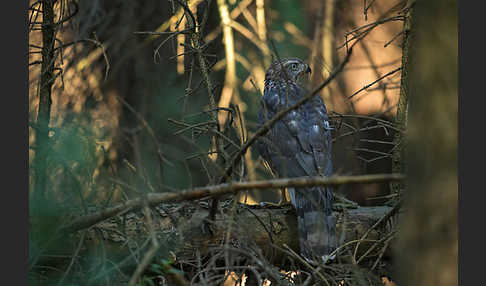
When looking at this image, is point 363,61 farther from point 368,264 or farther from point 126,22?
point 368,264

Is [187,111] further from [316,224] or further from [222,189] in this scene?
[222,189]

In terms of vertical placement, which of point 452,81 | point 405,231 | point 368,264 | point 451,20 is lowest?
point 368,264

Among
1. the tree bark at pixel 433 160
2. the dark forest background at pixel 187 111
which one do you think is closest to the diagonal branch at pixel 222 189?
the dark forest background at pixel 187 111

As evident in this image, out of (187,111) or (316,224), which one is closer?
(316,224)

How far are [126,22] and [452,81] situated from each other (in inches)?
196

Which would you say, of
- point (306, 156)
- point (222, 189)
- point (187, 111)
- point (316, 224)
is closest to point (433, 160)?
point (222, 189)

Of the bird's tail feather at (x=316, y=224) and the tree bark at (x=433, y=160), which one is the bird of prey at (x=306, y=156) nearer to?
the bird's tail feather at (x=316, y=224)

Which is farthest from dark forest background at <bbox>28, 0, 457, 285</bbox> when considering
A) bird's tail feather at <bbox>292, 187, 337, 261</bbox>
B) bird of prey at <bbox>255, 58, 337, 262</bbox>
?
bird's tail feather at <bbox>292, 187, 337, 261</bbox>

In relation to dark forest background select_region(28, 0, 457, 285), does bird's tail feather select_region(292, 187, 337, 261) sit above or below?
below

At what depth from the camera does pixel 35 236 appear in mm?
1679

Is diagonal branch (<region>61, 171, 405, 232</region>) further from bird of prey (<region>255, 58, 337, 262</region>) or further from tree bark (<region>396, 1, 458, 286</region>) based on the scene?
bird of prey (<region>255, 58, 337, 262</region>)

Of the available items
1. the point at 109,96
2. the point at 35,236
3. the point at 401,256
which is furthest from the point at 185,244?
the point at 109,96

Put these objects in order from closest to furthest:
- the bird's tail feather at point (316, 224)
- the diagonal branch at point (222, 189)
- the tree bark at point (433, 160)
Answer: the tree bark at point (433, 160) < the diagonal branch at point (222, 189) < the bird's tail feather at point (316, 224)

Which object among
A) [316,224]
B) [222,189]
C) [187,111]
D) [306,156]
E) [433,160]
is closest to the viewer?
[433,160]
